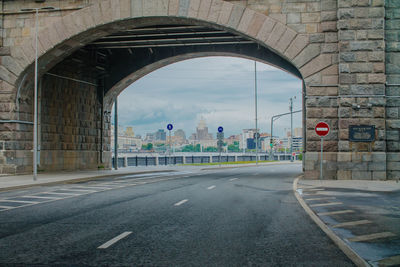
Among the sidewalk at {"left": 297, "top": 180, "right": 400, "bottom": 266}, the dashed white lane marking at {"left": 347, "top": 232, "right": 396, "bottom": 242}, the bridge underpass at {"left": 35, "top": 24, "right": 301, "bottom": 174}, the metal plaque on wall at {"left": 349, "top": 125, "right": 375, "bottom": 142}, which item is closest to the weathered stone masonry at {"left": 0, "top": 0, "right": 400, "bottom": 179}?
the metal plaque on wall at {"left": 349, "top": 125, "right": 375, "bottom": 142}

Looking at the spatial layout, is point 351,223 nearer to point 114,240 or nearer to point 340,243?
point 340,243

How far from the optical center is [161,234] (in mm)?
8297

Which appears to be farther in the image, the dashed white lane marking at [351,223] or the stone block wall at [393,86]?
the stone block wall at [393,86]

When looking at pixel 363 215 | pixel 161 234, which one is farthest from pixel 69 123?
pixel 161 234

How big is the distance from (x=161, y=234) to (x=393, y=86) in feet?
56.6

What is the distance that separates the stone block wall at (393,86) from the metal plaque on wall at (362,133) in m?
0.89

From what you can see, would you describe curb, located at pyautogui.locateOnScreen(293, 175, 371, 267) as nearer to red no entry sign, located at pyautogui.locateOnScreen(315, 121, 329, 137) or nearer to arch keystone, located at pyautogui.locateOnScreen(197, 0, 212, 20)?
red no entry sign, located at pyautogui.locateOnScreen(315, 121, 329, 137)

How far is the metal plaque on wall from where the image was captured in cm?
2145

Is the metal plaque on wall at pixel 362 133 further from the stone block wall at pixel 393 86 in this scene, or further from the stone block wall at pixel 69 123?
the stone block wall at pixel 69 123

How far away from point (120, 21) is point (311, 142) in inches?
463

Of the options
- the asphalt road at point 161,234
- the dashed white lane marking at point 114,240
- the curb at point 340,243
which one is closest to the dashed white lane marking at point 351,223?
the curb at point 340,243

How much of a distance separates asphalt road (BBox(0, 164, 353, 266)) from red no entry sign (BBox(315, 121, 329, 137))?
321 inches

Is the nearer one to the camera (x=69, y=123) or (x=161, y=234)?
(x=161, y=234)

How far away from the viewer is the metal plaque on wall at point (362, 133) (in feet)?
70.4
